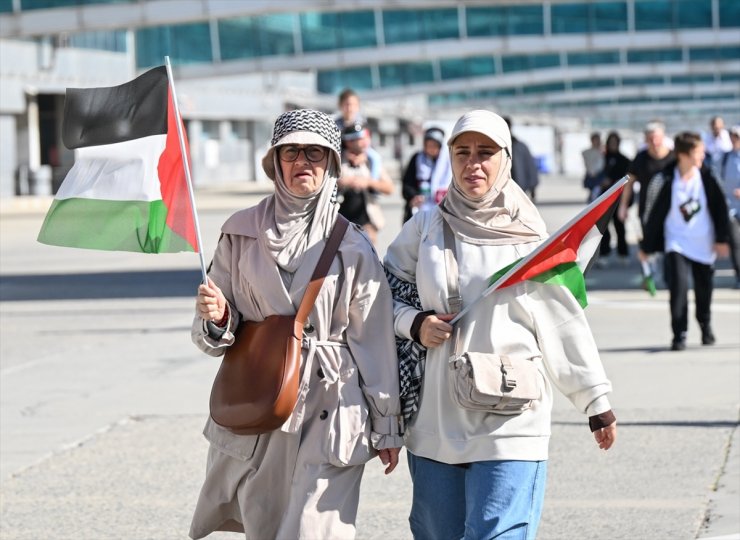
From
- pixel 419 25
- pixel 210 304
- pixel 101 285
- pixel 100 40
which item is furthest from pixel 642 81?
pixel 210 304

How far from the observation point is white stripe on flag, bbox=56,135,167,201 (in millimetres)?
4953

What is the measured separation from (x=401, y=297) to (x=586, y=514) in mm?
2409

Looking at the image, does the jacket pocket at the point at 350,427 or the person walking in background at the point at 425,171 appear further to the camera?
the person walking in background at the point at 425,171

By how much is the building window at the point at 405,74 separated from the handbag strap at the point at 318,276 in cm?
6134

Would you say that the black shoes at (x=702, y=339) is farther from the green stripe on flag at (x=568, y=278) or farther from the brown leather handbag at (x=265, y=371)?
the brown leather handbag at (x=265, y=371)

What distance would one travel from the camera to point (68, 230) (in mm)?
5051

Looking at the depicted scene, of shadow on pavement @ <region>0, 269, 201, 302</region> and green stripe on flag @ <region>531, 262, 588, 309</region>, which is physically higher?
green stripe on flag @ <region>531, 262, 588, 309</region>

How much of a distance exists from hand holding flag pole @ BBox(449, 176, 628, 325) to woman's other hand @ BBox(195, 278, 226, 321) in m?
0.71

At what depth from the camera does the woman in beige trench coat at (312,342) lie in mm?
4566

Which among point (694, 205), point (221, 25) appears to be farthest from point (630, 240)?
point (221, 25)

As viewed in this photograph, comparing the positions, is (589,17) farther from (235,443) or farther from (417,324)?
(235,443)

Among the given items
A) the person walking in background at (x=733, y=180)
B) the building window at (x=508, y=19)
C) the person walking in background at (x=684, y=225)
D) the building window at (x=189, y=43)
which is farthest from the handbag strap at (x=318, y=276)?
the building window at (x=189, y=43)

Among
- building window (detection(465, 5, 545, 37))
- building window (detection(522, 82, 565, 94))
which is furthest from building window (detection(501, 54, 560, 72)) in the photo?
building window (detection(465, 5, 545, 37))

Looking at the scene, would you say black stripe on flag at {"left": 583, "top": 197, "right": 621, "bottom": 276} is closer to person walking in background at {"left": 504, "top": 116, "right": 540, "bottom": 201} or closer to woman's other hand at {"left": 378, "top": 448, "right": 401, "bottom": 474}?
woman's other hand at {"left": 378, "top": 448, "right": 401, "bottom": 474}
